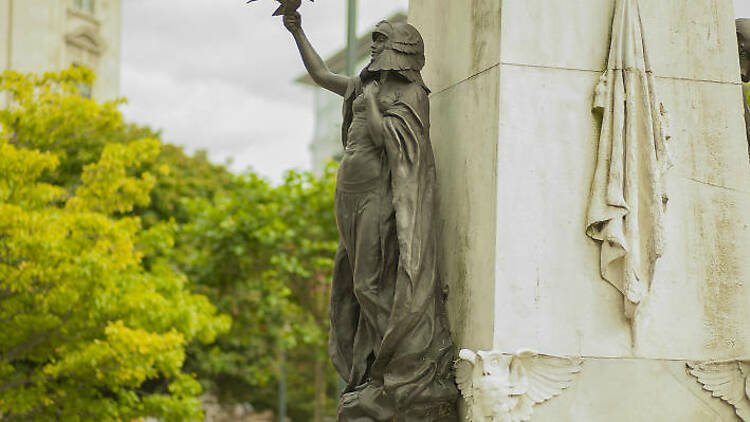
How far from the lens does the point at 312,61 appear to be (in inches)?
374

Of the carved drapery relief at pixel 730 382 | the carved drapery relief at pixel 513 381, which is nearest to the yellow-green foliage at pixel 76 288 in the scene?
the carved drapery relief at pixel 513 381

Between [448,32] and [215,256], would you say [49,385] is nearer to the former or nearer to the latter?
[215,256]

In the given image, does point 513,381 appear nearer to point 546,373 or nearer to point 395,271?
point 546,373

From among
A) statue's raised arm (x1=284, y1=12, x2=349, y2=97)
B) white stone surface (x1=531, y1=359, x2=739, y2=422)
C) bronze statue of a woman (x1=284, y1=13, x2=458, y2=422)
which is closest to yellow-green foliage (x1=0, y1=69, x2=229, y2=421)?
statue's raised arm (x1=284, y1=12, x2=349, y2=97)

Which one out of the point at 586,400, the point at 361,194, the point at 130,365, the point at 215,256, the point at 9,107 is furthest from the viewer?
the point at 215,256

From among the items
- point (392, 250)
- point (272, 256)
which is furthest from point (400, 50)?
point (272, 256)

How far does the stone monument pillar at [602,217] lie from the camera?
7980mm

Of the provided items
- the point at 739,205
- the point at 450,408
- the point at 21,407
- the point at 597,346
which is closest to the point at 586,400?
the point at 597,346

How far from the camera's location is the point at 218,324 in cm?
2388

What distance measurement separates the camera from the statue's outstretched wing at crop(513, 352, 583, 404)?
787cm

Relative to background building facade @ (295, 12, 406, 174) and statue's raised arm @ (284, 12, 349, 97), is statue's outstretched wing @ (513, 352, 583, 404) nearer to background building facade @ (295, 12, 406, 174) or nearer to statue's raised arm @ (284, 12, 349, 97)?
statue's raised arm @ (284, 12, 349, 97)

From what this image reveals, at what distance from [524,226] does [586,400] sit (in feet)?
3.91

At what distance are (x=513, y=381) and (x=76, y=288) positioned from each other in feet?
43.4

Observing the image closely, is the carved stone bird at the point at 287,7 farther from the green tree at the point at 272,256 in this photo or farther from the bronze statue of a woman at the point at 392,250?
the green tree at the point at 272,256
